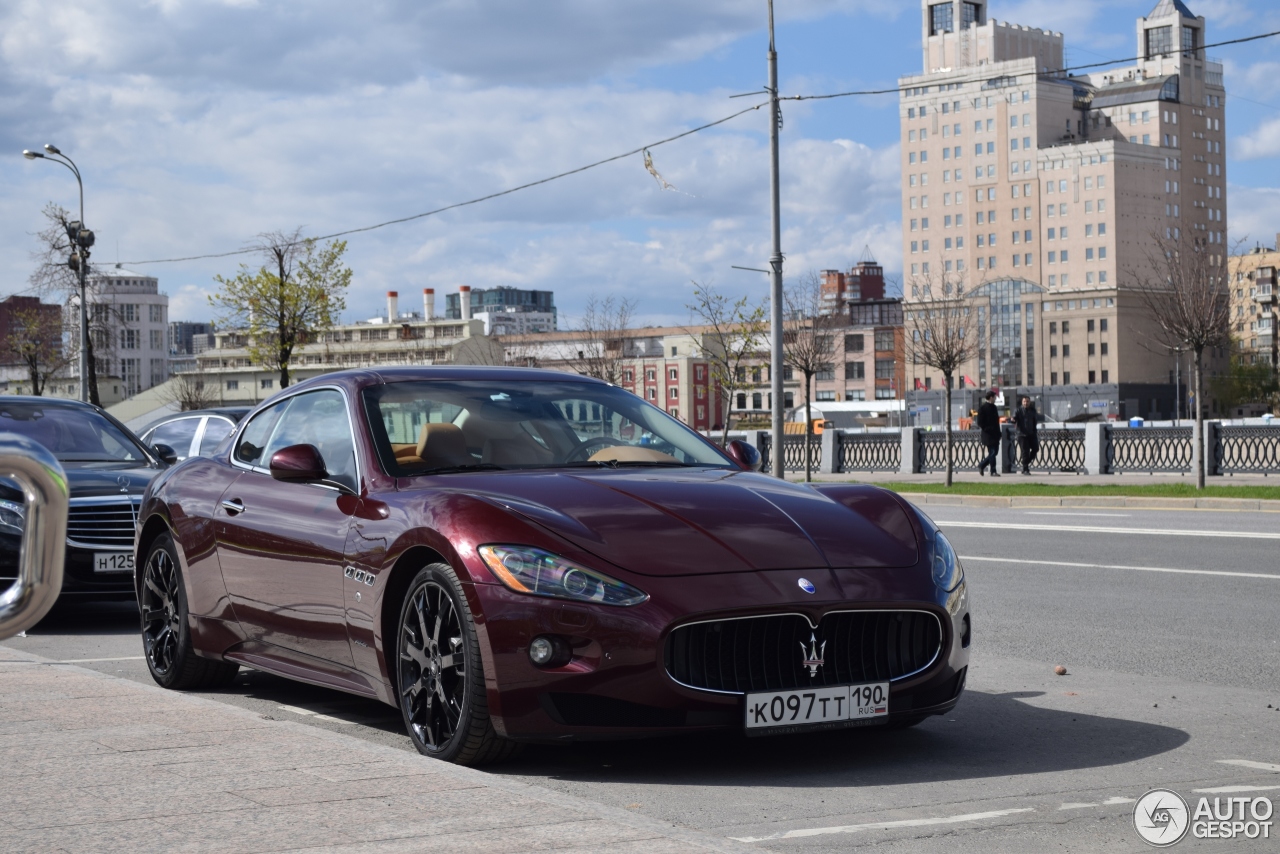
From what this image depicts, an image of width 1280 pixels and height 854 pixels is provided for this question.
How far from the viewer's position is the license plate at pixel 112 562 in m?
10.2

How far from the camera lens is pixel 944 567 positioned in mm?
5621

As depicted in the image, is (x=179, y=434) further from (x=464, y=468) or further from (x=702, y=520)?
(x=702, y=520)

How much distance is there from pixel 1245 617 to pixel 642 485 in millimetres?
5752

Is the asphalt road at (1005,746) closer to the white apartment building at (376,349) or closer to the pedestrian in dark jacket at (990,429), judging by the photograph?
the pedestrian in dark jacket at (990,429)

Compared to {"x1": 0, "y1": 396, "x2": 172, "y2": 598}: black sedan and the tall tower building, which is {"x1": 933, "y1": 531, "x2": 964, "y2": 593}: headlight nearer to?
{"x1": 0, "y1": 396, "x2": 172, "y2": 598}: black sedan

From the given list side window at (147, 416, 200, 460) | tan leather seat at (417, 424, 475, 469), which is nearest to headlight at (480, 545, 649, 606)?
tan leather seat at (417, 424, 475, 469)

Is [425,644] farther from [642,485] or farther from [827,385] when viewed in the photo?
[827,385]

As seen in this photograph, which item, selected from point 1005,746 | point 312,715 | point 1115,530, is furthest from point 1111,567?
point 312,715

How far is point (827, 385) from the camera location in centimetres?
17938

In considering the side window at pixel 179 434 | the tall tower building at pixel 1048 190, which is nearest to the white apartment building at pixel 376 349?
the tall tower building at pixel 1048 190

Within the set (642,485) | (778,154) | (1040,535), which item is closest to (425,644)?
(642,485)

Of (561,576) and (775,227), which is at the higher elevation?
(775,227)

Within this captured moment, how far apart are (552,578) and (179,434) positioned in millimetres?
13208

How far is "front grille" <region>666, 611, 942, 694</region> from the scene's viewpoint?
199 inches
